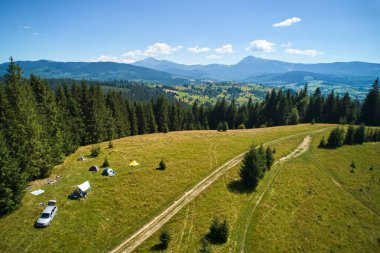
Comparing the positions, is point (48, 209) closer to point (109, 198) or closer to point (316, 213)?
point (109, 198)

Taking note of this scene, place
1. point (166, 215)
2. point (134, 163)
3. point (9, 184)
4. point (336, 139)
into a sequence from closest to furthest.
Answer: point (9, 184) → point (166, 215) → point (134, 163) → point (336, 139)

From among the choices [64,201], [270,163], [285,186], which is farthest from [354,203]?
[64,201]

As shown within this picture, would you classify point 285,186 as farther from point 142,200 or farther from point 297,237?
point 142,200

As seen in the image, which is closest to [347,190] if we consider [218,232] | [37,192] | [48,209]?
[218,232]

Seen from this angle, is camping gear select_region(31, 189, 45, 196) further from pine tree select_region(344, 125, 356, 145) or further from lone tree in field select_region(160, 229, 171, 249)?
pine tree select_region(344, 125, 356, 145)

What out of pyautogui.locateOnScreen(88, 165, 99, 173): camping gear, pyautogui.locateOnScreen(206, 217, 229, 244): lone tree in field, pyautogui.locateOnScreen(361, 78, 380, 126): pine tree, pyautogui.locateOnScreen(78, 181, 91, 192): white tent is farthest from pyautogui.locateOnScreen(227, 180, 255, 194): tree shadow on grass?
pyautogui.locateOnScreen(361, 78, 380, 126): pine tree
